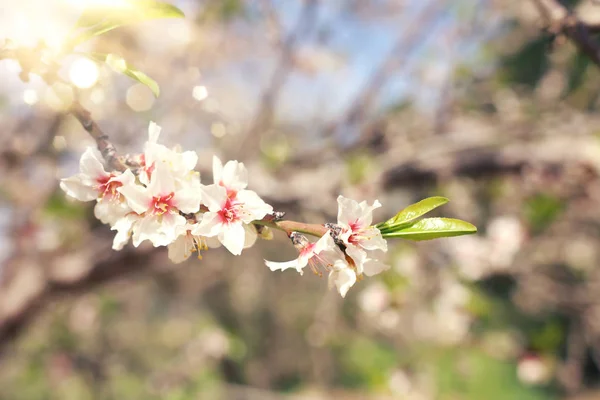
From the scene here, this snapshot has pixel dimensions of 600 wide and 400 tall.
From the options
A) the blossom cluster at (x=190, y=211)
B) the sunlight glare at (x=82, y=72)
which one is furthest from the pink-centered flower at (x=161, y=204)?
the sunlight glare at (x=82, y=72)

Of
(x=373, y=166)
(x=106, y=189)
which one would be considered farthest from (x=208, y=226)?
(x=373, y=166)

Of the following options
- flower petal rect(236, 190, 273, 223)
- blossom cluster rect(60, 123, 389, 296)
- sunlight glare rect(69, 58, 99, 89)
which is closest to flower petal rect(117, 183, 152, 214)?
blossom cluster rect(60, 123, 389, 296)

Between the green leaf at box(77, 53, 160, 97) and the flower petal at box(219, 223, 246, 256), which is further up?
the green leaf at box(77, 53, 160, 97)

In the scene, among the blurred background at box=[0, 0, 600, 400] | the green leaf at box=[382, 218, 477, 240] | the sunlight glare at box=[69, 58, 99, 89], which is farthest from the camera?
the blurred background at box=[0, 0, 600, 400]

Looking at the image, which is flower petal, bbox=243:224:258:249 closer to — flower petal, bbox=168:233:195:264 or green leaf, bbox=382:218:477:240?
flower petal, bbox=168:233:195:264

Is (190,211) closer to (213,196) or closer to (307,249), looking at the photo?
(213,196)

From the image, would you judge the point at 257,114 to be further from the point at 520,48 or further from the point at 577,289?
the point at 577,289
